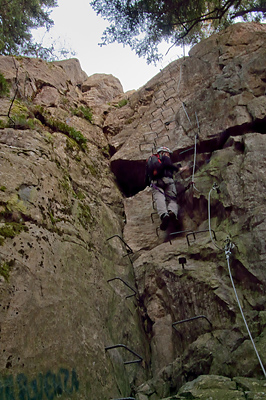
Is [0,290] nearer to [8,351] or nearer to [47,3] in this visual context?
[8,351]

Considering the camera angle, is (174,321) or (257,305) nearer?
(257,305)

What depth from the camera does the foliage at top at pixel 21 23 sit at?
12.8 metres

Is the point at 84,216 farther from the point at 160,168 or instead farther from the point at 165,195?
the point at 160,168

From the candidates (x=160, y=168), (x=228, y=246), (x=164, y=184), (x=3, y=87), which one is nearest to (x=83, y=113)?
(x=3, y=87)

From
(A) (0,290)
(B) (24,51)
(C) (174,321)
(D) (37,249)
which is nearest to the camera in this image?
(A) (0,290)

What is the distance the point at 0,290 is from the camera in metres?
3.62

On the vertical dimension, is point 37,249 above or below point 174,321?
above

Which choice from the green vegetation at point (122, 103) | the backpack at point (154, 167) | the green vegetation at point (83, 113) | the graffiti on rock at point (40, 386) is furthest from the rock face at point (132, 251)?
the green vegetation at point (122, 103)

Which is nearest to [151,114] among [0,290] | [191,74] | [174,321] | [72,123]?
[191,74]

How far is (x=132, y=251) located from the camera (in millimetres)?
7188

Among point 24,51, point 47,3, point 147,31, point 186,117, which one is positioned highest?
point 47,3

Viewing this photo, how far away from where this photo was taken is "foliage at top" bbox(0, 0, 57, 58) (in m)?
12.8

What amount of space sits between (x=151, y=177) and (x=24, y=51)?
34.9 feet

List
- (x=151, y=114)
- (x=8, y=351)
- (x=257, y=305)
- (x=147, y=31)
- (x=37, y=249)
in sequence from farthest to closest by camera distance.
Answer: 1. (x=147, y=31)
2. (x=151, y=114)
3. (x=257, y=305)
4. (x=37, y=249)
5. (x=8, y=351)
